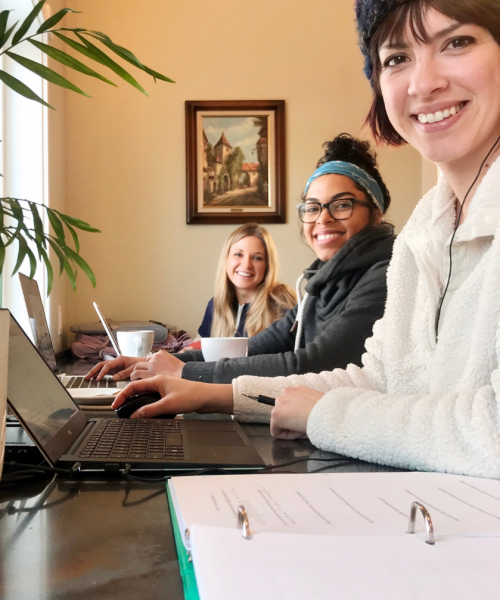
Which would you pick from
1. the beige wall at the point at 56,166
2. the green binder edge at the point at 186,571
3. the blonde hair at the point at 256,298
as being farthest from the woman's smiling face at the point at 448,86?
the beige wall at the point at 56,166

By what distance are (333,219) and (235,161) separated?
5.58ft

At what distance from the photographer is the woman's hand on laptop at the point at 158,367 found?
1.33m

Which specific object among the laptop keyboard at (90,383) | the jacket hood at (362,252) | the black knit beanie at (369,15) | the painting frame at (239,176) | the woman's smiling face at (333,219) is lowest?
the laptop keyboard at (90,383)

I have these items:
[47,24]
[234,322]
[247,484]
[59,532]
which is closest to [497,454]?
[247,484]

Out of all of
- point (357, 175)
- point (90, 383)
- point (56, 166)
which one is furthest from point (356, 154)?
point (56, 166)

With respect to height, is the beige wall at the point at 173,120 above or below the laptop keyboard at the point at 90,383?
above

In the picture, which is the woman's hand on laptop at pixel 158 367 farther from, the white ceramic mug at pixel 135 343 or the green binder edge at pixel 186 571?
the green binder edge at pixel 186 571

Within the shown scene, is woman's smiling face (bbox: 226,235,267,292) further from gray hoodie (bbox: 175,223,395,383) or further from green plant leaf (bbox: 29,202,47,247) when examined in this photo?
green plant leaf (bbox: 29,202,47,247)

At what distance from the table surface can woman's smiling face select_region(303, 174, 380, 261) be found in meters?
1.20

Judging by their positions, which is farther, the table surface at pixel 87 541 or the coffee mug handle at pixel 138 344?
the coffee mug handle at pixel 138 344

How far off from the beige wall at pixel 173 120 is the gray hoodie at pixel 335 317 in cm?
159

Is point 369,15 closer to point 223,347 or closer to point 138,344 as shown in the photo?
point 223,347

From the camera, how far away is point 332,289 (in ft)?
5.36

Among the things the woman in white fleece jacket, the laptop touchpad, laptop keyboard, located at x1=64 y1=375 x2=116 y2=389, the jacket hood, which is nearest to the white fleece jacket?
the woman in white fleece jacket
